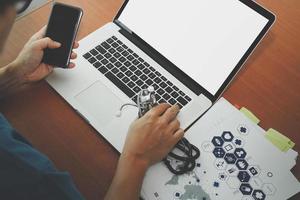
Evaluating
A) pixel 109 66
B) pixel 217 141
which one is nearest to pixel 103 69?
pixel 109 66

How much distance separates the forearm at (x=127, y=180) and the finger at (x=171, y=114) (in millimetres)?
124

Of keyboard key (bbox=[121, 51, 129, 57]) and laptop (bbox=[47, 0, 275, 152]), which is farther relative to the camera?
keyboard key (bbox=[121, 51, 129, 57])

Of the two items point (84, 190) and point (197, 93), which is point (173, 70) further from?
point (84, 190)

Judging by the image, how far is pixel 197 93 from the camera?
0.91m

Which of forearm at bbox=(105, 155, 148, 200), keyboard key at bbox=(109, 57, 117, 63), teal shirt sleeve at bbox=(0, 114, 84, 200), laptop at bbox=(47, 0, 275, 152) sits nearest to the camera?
teal shirt sleeve at bbox=(0, 114, 84, 200)

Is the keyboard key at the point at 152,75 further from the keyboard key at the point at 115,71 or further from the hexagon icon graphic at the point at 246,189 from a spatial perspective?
the hexagon icon graphic at the point at 246,189

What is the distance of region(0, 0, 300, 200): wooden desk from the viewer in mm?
828

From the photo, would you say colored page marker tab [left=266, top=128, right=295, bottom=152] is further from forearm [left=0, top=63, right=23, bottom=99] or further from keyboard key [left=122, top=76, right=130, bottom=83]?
forearm [left=0, top=63, right=23, bottom=99]

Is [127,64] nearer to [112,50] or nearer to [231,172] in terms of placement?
[112,50]

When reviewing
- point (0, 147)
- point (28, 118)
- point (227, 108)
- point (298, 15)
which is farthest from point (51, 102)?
point (298, 15)

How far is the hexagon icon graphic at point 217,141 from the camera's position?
0.83 metres

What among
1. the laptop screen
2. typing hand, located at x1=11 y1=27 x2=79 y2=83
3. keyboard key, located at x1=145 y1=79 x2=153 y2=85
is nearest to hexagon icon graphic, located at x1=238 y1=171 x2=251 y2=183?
the laptop screen

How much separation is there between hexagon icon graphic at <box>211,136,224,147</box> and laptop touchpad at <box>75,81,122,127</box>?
248 mm

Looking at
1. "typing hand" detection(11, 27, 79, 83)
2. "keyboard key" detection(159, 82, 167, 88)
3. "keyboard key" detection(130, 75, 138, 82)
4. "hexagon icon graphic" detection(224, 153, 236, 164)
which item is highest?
"hexagon icon graphic" detection(224, 153, 236, 164)
